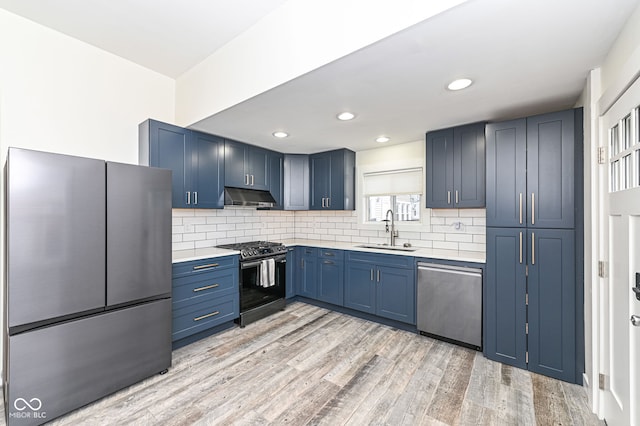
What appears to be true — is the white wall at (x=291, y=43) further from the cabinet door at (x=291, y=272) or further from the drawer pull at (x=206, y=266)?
the cabinet door at (x=291, y=272)

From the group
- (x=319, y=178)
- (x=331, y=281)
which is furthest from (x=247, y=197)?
(x=331, y=281)

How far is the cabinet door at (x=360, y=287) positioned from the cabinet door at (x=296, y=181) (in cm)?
133

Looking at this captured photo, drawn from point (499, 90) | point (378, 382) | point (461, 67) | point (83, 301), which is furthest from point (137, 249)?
point (499, 90)

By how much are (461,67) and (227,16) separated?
1743mm

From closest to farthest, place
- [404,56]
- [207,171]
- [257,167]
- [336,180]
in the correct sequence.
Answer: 1. [404,56]
2. [207,171]
3. [257,167]
4. [336,180]

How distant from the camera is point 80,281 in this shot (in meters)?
1.88

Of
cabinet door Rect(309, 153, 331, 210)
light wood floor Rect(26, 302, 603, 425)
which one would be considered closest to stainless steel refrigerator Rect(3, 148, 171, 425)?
light wood floor Rect(26, 302, 603, 425)

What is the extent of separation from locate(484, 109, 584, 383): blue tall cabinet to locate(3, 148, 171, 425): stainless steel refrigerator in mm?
2893

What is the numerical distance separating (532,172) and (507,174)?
178 mm

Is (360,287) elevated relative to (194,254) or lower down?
lower down

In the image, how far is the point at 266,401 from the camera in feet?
6.57

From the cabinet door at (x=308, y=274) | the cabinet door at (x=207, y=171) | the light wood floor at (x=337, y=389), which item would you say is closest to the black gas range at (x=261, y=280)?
the cabinet door at (x=308, y=274)

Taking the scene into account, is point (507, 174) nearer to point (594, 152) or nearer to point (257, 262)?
point (594, 152)

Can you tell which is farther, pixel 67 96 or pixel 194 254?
pixel 194 254
